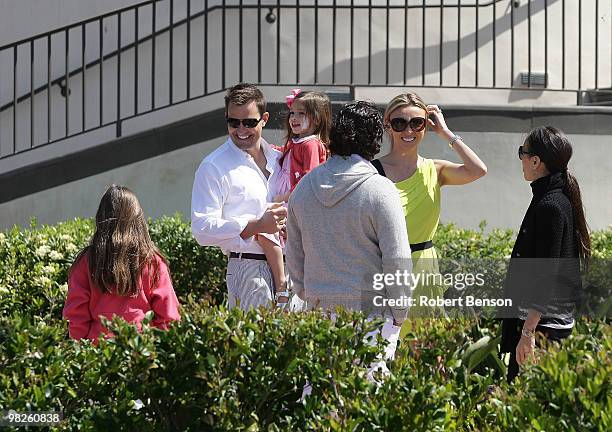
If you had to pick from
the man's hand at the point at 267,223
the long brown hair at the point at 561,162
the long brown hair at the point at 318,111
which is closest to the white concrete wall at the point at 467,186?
the long brown hair at the point at 318,111

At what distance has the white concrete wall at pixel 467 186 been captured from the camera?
924 centimetres

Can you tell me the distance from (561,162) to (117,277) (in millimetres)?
2121


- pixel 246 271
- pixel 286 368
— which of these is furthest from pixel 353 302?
pixel 246 271

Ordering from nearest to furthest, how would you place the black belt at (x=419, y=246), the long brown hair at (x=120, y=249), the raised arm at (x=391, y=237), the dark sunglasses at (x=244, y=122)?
the raised arm at (x=391, y=237) → the long brown hair at (x=120, y=249) → the black belt at (x=419, y=246) → the dark sunglasses at (x=244, y=122)

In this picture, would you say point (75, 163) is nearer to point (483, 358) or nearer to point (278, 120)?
point (278, 120)

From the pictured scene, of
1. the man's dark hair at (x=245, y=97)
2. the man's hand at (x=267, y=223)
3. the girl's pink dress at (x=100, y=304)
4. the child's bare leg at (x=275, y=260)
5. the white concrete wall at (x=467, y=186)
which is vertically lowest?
the girl's pink dress at (x=100, y=304)

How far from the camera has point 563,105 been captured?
9.88 m

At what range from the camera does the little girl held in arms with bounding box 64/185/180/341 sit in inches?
198

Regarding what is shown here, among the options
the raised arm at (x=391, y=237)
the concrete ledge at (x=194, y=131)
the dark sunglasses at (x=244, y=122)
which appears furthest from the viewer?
the concrete ledge at (x=194, y=131)

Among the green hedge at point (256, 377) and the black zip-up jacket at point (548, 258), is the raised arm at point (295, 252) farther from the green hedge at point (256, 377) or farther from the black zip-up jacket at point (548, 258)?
the black zip-up jacket at point (548, 258)

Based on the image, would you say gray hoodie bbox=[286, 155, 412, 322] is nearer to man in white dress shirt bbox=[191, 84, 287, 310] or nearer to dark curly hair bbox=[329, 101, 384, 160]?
dark curly hair bbox=[329, 101, 384, 160]

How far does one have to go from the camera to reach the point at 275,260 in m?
5.75

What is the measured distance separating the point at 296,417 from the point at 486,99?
250 inches

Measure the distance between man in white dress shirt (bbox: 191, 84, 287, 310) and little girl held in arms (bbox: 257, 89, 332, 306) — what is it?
0.06 m
